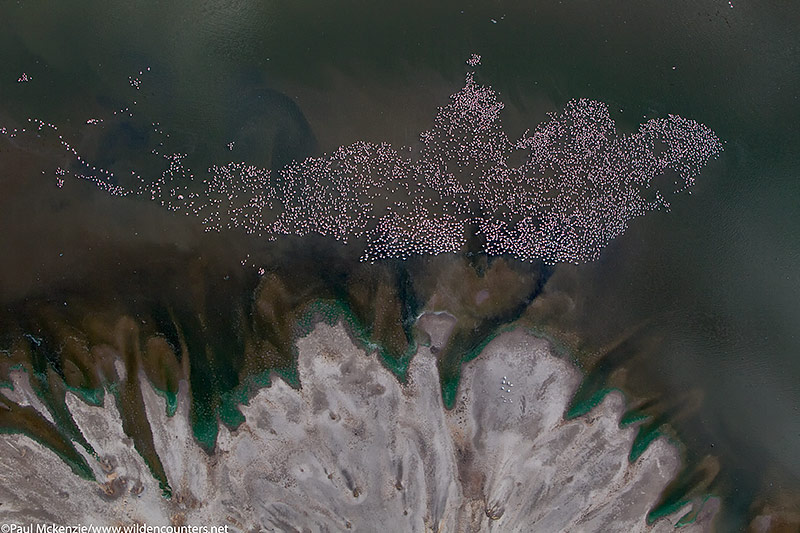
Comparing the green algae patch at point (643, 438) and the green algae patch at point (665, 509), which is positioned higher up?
the green algae patch at point (643, 438)

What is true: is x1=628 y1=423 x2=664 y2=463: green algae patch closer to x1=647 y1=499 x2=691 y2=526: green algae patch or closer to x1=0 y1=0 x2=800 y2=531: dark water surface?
x1=0 y1=0 x2=800 y2=531: dark water surface

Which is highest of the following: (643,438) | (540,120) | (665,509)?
(540,120)

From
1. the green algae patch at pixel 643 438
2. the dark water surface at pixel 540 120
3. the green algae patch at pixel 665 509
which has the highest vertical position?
the dark water surface at pixel 540 120

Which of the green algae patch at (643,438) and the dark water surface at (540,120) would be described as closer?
the dark water surface at (540,120)

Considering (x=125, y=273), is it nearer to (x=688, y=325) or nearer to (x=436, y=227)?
(x=436, y=227)

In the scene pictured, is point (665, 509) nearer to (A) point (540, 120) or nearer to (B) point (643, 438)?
(B) point (643, 438)

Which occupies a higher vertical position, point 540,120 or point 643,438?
point 540,120

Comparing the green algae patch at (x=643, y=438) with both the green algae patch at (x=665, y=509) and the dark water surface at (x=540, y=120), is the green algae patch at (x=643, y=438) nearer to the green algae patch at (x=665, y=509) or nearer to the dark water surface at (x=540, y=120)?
the dark water surface at (x=540, y=120)

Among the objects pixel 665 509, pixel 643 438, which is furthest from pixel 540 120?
pixel 665 509

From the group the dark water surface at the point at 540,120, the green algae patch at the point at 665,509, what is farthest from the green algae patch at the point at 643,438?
the green algae patch at the point at 665,509

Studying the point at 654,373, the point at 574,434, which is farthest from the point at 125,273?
the point at 654,373
